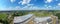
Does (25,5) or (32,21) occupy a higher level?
(25,5)

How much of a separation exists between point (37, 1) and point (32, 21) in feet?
0.74

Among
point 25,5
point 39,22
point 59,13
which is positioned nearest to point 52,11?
point 59,13

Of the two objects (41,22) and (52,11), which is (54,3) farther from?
(41,22)

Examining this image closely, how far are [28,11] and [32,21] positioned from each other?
0.12 metres

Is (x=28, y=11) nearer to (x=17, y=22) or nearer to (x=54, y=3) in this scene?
(x=17, y=22)

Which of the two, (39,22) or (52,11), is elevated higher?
(52,11)

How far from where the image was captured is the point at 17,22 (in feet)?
3.86

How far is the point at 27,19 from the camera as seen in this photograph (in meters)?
1.19

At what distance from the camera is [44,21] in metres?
1.19

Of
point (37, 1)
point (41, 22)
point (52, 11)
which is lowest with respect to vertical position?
point (41, 22)

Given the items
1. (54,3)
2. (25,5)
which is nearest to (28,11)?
(25,5)

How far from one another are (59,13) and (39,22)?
0.24 meters

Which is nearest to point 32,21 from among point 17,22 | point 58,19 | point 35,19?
point 35,19

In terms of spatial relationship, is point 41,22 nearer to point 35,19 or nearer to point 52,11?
point 35,19
